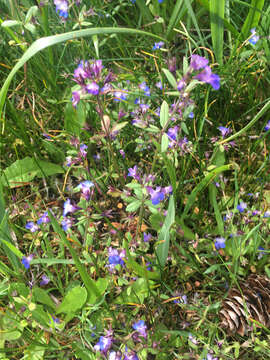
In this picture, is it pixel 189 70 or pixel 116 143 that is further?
pixel 116 143

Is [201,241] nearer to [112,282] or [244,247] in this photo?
[244,247]

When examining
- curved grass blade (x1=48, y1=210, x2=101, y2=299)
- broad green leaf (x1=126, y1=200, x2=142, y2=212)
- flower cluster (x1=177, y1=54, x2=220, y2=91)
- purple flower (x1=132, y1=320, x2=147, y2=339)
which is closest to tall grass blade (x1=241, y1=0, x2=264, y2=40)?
flower cluster (x1=177, y1=54, x2=220, y2=91)

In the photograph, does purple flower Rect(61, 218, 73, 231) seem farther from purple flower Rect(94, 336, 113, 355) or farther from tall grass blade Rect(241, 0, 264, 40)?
tall grass blade Rect(241, 0, 264, 40)

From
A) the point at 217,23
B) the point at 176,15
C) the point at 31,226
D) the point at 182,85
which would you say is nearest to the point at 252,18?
the point at 217,23

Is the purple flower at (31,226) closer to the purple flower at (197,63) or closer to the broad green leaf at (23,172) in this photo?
the broad green leaf at (23,172)

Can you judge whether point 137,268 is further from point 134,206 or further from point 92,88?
point 92,88

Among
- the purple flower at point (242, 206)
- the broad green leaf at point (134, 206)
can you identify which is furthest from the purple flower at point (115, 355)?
the purple flower at point (242, 206)

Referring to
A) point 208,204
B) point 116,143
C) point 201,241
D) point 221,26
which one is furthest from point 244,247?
point 221,26
